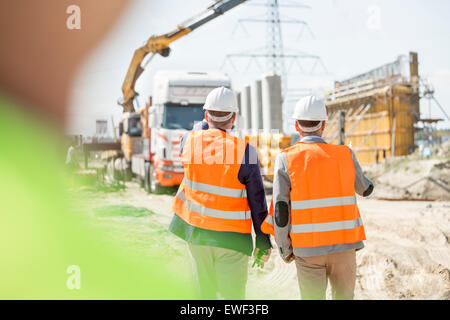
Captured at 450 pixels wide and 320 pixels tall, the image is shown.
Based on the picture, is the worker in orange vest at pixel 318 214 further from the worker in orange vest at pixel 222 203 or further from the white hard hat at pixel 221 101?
the white hard hat at pixel 221 101

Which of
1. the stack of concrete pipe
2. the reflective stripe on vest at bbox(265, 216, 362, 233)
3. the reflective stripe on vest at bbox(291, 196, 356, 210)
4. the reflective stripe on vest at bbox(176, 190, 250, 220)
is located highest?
the stack of concrete pipe

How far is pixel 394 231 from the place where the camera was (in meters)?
8.11

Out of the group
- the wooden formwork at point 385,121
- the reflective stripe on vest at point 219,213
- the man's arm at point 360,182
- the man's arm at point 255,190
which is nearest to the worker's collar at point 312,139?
the man's arm at point 360,182

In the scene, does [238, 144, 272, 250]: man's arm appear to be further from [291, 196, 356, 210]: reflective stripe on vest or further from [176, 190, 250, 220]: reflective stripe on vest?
[291, 196, 356, 210]: reflective stripe on vest

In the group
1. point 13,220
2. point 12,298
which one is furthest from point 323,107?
point 13,220

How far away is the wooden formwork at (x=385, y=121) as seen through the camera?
19750 mm

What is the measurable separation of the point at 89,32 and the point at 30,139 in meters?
1.87

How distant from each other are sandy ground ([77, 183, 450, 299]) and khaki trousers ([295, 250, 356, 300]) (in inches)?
97.4

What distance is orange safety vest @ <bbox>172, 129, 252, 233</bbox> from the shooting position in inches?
110

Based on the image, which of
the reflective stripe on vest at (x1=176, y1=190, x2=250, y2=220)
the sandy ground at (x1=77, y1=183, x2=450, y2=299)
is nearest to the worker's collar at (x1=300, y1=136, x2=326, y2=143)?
the reflective stripe on vest at (x1=176, y1=190, x2=250, y2=220)

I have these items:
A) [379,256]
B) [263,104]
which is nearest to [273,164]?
[263,104]

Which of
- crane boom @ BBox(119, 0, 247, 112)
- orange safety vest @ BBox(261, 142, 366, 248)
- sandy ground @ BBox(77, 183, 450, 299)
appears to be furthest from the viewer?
crane boom @ BBox(119, 0, 247, 112)

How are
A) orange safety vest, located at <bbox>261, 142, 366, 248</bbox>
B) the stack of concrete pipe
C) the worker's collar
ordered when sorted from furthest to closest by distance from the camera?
the stack of concrete pipe
the worker's collar
orange safety vest, located at <bbox>261, 142, 366, 248</bbox>

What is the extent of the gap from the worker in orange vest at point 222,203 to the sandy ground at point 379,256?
7.38 feet
